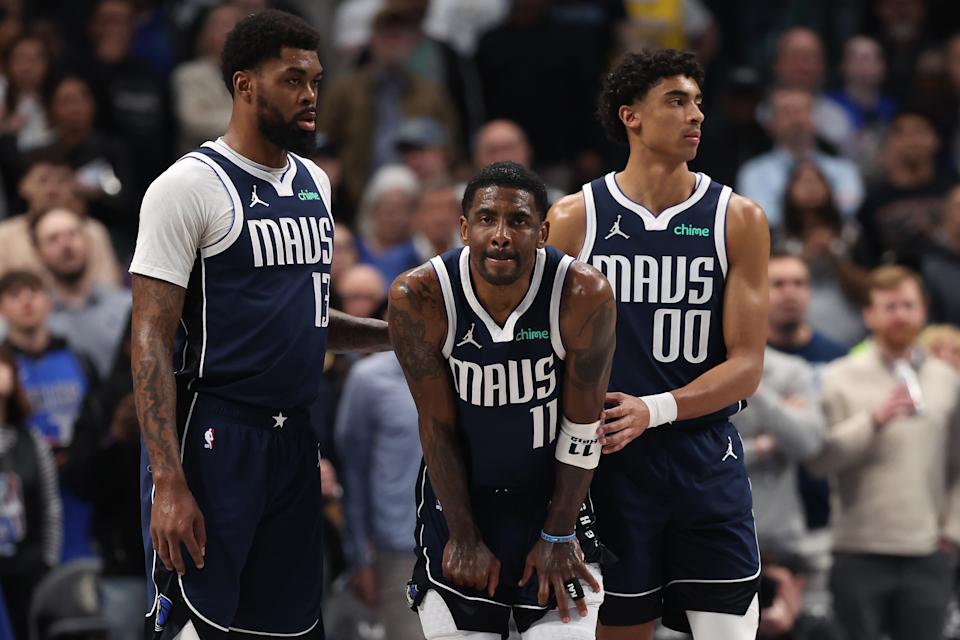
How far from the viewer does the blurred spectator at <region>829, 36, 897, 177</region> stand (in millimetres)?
12047

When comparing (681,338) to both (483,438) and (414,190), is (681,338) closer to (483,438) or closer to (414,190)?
(483,438)

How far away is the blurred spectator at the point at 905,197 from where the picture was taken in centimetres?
1055

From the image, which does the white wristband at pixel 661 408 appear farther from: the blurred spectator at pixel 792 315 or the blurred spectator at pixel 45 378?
the blurred spectator at pixel 45 378

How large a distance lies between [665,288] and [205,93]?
6.59 m

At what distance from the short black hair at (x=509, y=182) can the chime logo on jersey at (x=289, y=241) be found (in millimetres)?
571

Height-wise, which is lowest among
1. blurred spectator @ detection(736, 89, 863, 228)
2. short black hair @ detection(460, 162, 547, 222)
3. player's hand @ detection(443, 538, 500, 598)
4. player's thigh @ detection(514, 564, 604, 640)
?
player's thigh @ detection(514, 564, 604, 640)

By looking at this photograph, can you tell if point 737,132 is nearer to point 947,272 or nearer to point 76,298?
point 947,272

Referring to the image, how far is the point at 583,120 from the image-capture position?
1178 centimetres

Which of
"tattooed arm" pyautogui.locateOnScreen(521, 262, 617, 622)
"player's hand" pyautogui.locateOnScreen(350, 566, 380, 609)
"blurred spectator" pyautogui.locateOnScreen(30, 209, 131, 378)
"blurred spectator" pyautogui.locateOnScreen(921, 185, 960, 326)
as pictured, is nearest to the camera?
"tattooed arm" pyautogui.locateOnScreen(521, 262, 617, 622)

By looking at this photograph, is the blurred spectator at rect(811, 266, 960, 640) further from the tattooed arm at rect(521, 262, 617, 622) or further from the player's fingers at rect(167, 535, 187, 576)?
the player's fingers at rect(167, 535, 187, 576)

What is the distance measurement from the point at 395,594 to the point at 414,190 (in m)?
3.22

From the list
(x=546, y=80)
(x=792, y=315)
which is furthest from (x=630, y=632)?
(x=546, y=80)

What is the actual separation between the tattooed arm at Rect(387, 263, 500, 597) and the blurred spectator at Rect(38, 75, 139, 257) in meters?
6.06

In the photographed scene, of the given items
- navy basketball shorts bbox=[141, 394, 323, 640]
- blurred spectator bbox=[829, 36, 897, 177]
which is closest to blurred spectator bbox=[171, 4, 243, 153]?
blurred spectator bbox=[829, 36, 897, 177]
